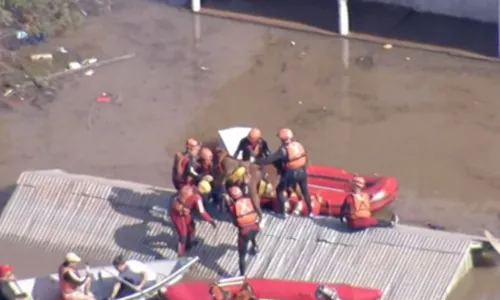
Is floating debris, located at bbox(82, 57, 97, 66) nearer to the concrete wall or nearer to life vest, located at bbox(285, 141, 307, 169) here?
the concrete wall

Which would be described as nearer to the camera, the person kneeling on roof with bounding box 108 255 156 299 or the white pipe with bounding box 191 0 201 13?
the person kneeling on roof with bounding box 108 255 156 299

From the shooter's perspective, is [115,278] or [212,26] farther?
[212,26]

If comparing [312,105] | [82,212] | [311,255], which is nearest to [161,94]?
[312,105]

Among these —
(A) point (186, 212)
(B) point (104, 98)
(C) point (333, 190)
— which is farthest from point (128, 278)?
(B) point (104, 98)

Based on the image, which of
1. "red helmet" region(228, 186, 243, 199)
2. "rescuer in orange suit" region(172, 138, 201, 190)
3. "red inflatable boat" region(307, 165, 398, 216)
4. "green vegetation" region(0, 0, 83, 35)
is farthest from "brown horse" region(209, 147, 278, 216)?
"green vegetation" region(0, 0, 83, 35)

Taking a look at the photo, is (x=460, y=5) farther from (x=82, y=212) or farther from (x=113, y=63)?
(x=82, y=212)

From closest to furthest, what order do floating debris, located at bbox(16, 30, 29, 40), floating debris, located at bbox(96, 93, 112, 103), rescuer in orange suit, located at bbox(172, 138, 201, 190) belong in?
rescuer in orange suit, located at bbox(172, 138, 201, 190) < floating debris, located at bbox(96, 93, 112, 103) < floating debris, located at bbox(16, 30, 29, 40)

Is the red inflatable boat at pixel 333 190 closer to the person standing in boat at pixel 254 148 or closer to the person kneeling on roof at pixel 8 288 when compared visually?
the person standing in boat at pixel 254 148
